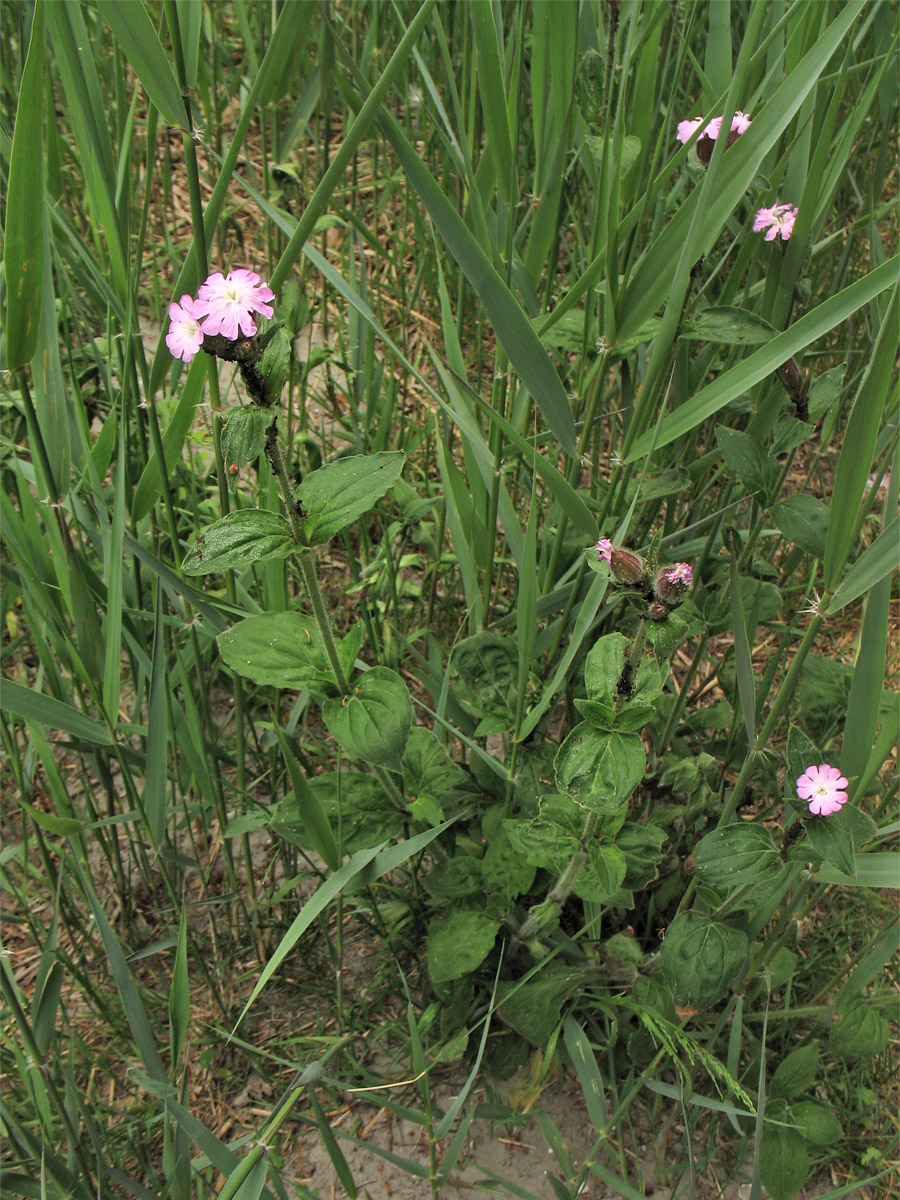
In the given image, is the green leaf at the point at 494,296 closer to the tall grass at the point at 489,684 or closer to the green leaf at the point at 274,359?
the tall grass at the point at 489,684

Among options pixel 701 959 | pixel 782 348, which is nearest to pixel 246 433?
pixel 782 348

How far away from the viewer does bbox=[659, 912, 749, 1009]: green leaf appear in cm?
114

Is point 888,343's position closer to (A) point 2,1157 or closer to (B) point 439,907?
(B) point 439,907

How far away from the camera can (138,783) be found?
1.61 meters

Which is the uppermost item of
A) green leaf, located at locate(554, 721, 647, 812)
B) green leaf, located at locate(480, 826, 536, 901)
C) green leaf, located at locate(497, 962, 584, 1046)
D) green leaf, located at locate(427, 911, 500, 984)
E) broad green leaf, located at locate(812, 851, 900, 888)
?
green leaf, located at locate(554, 721, 647, 812)

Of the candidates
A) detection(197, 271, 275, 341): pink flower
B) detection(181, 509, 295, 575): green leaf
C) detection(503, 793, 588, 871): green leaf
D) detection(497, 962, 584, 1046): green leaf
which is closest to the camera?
detection(197, 271, 275, 341): pink flower

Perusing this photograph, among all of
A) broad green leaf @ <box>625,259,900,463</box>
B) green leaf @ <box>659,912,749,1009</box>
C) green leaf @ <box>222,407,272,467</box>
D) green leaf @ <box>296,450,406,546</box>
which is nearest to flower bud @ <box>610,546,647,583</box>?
broad green leaf @ <box>625,259,900,463</box>

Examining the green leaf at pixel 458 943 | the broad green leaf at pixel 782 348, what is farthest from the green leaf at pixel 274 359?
the green leaf at pixel 458 943

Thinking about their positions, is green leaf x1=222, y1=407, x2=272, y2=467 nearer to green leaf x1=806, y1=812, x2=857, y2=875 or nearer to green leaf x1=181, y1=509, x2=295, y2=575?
green leaf x1=181, y1=509, x2=295, y2=575

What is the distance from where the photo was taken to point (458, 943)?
127cm

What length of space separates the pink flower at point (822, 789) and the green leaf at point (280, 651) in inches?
21.3

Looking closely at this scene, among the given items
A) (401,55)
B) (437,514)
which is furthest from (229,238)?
(401,55)

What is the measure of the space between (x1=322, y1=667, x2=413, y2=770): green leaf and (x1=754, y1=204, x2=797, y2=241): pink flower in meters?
0.71

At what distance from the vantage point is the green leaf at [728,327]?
3.79 ft
